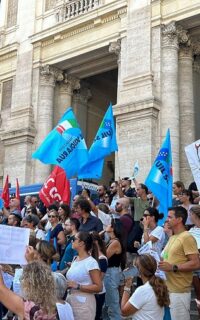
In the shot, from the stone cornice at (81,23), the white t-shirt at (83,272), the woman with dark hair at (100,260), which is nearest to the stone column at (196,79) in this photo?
the stone cornice at (81,23)

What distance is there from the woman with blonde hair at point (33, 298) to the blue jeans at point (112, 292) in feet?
9.53

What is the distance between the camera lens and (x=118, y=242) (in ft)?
20.0

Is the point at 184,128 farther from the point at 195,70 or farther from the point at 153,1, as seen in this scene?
the point at 153,1

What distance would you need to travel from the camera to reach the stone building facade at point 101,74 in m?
14.7

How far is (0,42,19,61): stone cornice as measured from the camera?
19688 millimetres

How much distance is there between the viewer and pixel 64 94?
19.3 metres

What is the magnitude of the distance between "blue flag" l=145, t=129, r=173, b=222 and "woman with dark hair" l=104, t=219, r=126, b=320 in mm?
2064

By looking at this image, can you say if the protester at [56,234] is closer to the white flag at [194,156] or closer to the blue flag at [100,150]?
the blue flag at [100,150]

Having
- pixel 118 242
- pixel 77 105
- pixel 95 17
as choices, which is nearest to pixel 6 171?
pixel 77 105

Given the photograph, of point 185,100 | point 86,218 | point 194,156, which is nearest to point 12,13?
point 185,100

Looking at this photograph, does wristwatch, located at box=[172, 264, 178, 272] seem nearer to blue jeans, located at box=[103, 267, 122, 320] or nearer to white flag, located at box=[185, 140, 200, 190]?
blue jeans, located at box=[103, 267, 122, 320]

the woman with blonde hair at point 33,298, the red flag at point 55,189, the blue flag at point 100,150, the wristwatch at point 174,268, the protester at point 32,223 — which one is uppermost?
the blue flag at point 100,150

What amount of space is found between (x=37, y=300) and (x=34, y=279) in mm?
138

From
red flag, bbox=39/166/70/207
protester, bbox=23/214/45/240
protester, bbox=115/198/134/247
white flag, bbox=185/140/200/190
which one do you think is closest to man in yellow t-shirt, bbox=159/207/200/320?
white flag, bbox=185/140/200/190
